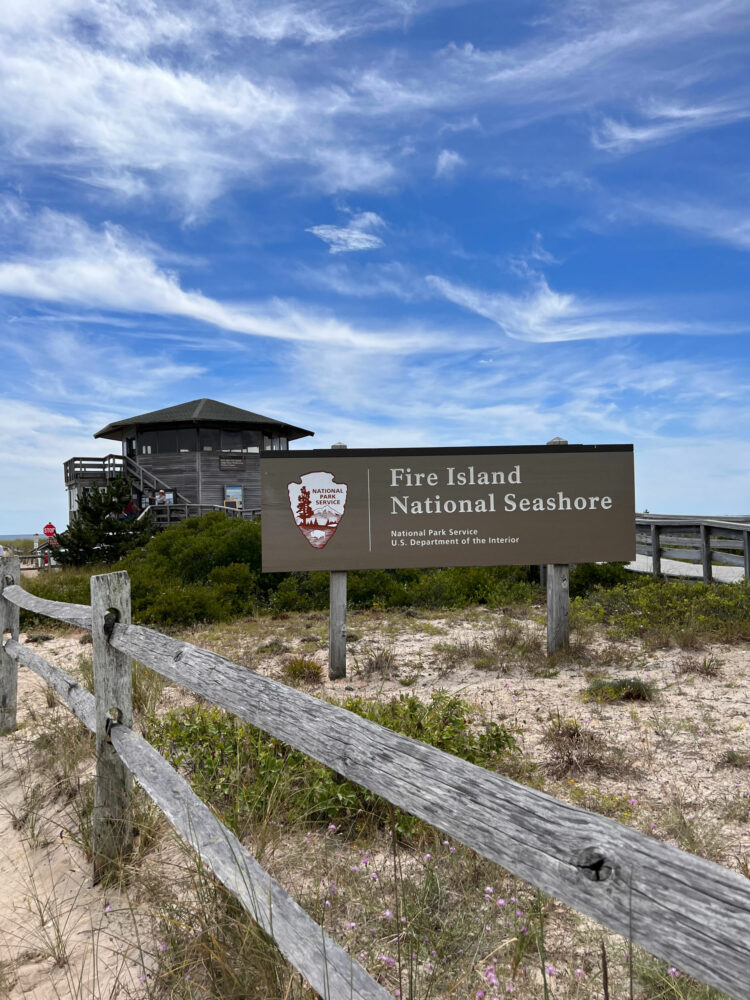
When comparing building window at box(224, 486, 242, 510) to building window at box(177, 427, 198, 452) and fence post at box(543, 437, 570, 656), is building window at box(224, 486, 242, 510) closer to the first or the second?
building window at box(177, 427, 198, 452)

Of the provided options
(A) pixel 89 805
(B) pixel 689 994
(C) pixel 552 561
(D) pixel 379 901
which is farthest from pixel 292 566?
(B) pixel 689 994

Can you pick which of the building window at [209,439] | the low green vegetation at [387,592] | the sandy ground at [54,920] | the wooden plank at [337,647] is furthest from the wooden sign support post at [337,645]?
the building window at [209,439]

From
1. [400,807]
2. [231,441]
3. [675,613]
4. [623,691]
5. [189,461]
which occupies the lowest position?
[623,691]

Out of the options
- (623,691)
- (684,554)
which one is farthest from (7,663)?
(684,554)

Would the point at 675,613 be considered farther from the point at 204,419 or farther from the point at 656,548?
the point at 204,419

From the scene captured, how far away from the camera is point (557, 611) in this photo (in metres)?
8.85

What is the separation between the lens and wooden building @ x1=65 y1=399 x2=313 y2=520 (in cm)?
3631

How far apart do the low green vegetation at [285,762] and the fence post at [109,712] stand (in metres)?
0.47

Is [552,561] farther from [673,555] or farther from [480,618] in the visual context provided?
[673,555]

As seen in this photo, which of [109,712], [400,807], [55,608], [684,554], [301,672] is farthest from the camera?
[684,554]

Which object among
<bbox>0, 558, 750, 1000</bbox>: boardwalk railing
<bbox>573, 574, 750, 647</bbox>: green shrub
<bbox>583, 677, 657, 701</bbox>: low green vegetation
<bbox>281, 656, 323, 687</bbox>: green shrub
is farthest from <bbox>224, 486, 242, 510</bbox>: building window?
<bbox>0, 558, 750, 1000</bbox>: boardwalk railing

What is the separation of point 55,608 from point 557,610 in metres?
5.99

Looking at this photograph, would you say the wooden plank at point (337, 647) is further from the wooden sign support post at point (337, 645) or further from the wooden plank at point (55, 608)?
the wooden plank at point (55, 608)

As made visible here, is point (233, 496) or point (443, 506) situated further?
point (233, 496)
